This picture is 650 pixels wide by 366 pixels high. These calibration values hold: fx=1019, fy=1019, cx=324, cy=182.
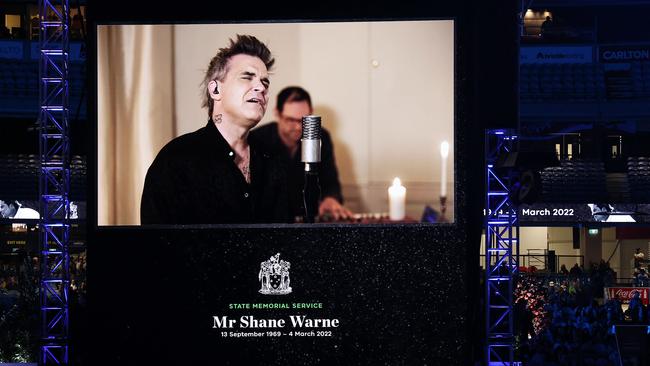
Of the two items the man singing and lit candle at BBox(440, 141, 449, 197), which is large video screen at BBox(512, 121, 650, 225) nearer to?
lit candle at BBox(440, 141, 449, 197)

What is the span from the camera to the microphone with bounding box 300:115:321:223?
10156 millimetres

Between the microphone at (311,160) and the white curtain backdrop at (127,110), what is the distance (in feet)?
4.62

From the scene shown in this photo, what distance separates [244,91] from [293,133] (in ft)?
2.25

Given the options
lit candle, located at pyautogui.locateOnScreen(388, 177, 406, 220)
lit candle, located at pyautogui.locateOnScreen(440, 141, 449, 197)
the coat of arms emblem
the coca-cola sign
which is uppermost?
lit candle, located at pyautogui.locateOnScreen(440, 141, 449, 197)

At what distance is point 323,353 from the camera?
10.4 meters

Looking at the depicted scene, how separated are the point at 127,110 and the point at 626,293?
855cm

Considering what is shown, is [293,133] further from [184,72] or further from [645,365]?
[645,365]

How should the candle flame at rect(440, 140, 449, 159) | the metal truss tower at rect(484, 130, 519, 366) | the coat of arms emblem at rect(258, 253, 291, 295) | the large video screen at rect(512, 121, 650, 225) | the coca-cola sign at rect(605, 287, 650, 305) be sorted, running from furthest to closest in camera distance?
the large video screen at rect(512, 121, 650, 225), the coca-cola sign at rect(605, 287, 650, 305), the metal truss tower at rect(484, 130, 519, 366), the coat of arms emblem at rect(258, 253, 291, 295), the candle flame at rect(440, 140, 449, 159)

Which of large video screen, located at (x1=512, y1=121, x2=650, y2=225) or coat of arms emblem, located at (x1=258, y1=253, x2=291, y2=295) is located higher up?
large video screen, located at (x1=512, y1=121, x2=650, y2=225)

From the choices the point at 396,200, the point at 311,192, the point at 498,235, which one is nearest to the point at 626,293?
the point at 498,235

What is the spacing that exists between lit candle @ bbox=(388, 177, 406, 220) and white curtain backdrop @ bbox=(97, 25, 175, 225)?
2.35 metres

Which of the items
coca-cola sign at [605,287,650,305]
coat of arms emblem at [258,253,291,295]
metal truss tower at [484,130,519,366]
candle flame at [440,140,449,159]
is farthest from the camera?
coca-cola sign at [605,287,650,305]

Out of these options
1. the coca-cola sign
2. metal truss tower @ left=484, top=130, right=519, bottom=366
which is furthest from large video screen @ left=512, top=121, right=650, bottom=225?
metal truss tower @ left=484, top=130, right=519, bottom=366

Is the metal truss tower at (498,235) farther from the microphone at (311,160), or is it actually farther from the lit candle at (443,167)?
the microphone at (311,160)
